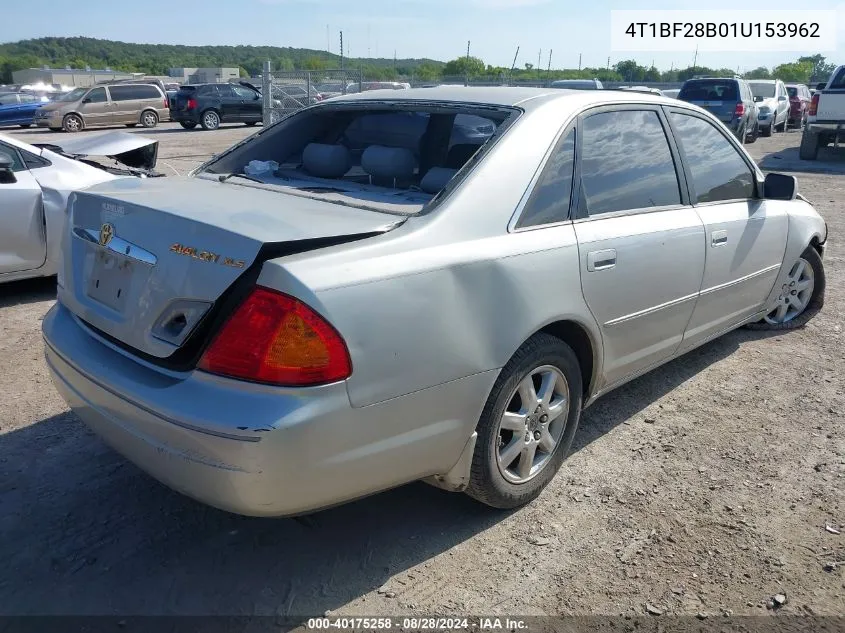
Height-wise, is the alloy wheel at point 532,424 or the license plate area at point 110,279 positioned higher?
the license plate area at point 110,279

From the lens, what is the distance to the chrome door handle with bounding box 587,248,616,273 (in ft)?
9.89

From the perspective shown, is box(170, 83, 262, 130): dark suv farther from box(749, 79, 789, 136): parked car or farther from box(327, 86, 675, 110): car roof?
box(327, 86, 675, 110): car roof

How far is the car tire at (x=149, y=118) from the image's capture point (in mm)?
25156

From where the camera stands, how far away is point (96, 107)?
23.7m

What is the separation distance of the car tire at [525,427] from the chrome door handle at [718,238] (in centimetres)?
124

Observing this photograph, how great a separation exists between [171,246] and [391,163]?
1419mm

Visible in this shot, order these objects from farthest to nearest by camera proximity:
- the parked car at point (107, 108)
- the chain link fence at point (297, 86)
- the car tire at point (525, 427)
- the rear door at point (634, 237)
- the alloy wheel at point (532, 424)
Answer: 1. the parked car at point (107, 108)
2. the chain link fence at point (297, 86)
3. the rear door at point (634, 237)
4. the alloy wheel at point (532, 424)
5. the car tire at point (525, 427)

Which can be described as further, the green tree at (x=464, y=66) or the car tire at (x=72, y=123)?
the green tree at (x=464, y=66)

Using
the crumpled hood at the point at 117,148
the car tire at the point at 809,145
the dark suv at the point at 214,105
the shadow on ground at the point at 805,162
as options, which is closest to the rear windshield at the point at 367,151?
the crumpled hood at the point at 117,148

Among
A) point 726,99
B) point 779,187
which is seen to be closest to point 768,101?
point 726,99

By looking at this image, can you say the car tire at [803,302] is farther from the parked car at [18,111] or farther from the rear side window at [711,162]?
the parked car at [18,111]

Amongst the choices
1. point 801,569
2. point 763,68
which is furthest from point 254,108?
point 763,68

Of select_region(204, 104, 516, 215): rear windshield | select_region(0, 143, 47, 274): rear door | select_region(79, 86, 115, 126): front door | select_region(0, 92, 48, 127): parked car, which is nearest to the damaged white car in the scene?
select_region(0, 143, 47, 274): rear door

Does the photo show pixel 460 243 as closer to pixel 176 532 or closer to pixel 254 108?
pixel 176 532
